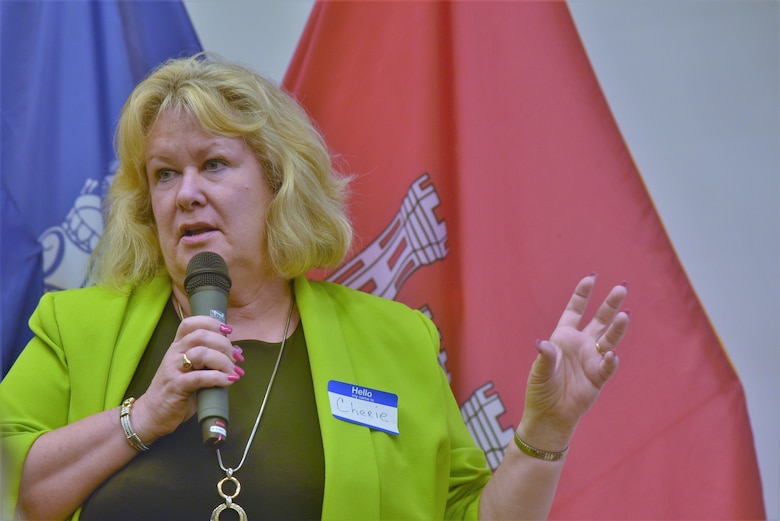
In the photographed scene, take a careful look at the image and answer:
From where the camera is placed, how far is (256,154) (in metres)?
2.62

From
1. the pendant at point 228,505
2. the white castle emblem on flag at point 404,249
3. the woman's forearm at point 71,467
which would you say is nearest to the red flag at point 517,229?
the white castle emblem on flag at point 404,249

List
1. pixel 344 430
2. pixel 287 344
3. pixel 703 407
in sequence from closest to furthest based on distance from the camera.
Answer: pixel 344 430 < pixel 287 344 < pixel 703 407

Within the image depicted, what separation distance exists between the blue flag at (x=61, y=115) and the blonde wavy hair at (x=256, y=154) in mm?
311

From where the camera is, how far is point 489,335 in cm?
301

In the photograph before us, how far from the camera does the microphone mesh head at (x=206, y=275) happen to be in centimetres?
202

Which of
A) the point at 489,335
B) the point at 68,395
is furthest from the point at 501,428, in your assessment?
the point at 68,395

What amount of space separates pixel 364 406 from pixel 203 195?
69 cm

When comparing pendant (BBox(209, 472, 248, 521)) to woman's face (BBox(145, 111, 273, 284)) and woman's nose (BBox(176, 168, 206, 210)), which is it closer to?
woman's face (BBox(145, 111, 273, 284))

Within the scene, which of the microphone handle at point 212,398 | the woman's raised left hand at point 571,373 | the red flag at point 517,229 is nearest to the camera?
the microphone handle at point 212,398

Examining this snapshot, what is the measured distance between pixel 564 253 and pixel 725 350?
57 centimetres

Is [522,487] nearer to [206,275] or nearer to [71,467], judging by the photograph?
[206,275]

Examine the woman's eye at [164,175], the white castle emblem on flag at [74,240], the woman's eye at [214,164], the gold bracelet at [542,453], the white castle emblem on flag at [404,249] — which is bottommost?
the gold bracelet at [542,453]

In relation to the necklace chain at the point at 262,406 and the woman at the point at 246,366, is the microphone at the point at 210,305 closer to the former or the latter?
the woman at the point at 246,366

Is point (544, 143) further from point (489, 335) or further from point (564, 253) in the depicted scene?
point (489, 335)
